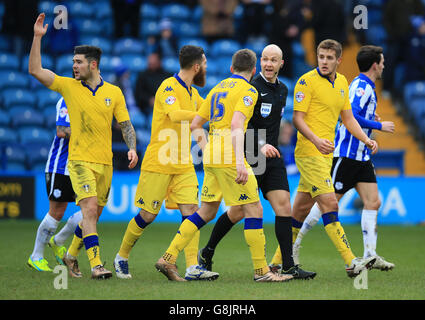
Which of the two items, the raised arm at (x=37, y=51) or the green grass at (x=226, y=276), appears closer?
the green grass at (x=226, y=276)

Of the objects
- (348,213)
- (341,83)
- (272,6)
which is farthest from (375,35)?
(341,83)

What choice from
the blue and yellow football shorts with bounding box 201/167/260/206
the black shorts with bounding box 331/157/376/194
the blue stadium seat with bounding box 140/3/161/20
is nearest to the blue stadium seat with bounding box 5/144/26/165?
the blue stadium seat with bounding box 140/3/161/20

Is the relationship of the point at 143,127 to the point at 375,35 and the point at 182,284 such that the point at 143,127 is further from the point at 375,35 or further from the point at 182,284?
the point at 182,284

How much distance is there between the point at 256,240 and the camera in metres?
7.42

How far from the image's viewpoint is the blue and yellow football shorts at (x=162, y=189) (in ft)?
26.1

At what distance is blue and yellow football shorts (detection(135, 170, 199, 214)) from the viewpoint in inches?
313

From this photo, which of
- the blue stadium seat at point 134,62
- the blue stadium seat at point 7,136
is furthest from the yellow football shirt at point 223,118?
the blue stadium seat at point 134,62

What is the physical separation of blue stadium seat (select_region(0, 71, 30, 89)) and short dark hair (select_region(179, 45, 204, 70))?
1044 centimetres

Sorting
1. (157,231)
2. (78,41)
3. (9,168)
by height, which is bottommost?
(157,231)

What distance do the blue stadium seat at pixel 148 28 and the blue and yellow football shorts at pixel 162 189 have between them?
12319mm

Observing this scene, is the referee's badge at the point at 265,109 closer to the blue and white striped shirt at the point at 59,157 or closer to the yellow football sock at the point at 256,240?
the yellow football sock at the point at 256,240

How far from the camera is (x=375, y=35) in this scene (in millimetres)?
21031
